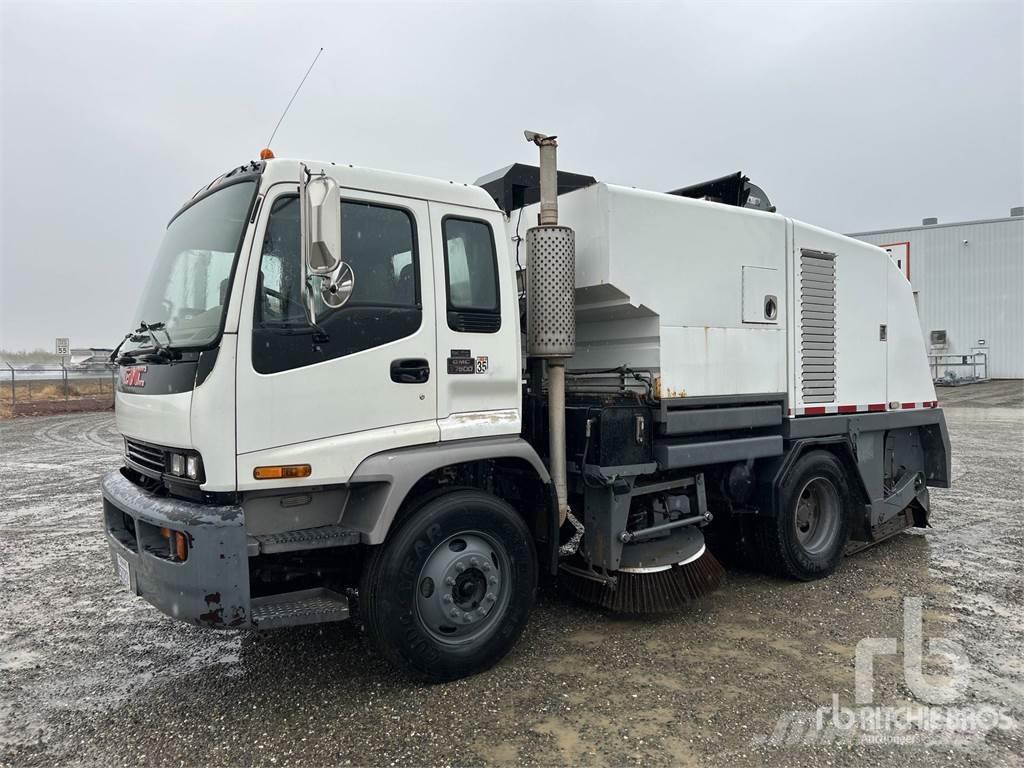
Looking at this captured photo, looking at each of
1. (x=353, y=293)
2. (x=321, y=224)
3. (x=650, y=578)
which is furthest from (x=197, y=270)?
(x=650, y=578)

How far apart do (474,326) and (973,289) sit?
32797 millimetres

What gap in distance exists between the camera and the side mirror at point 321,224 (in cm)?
296

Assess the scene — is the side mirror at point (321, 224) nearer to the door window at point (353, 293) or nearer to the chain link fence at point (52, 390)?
the door window at point (353, 293)

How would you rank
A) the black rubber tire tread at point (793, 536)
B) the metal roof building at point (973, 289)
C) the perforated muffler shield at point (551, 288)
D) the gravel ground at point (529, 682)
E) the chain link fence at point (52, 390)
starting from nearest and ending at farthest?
the gravel ground at point (529, 682)
the perforated muffler shield at point (551, 288)
the black rubber tire tread at point (793, 536)
the chain link fence at point (52, 390)
the metal roof building at point (973, 289)

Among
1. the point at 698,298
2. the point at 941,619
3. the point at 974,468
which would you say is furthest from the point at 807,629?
the point at 974,468

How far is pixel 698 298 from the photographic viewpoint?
4.74m

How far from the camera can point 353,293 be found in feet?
11.3

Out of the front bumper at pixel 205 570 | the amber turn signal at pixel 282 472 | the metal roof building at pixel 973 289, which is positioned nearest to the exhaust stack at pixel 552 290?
the amber turn signal at pixel 282 472

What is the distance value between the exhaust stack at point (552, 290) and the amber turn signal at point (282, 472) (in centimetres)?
157

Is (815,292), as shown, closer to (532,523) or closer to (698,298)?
(698,298)

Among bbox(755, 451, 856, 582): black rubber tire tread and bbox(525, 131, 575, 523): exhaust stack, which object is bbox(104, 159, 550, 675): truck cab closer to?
bbox(525, 131, 575, 523): exhaust stack

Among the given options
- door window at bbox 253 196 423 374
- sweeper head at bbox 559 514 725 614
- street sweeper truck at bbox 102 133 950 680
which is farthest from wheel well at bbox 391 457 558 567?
door window at bbox 253 196 423 374

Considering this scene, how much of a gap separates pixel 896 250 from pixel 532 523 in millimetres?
6765

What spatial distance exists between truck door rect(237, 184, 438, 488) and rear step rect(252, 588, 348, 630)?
1.99ft
